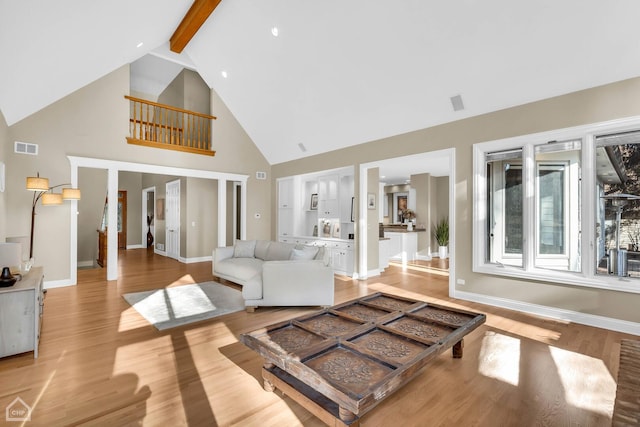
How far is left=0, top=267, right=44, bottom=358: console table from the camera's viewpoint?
102 inches

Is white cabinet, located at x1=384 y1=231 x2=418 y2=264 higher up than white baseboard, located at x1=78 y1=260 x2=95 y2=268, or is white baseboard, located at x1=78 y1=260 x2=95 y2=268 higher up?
white cabinet, located at x1=384 y1=231 x2=418 y2=264

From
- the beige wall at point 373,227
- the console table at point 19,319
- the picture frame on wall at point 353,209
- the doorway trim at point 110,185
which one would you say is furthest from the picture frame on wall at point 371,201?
the console table at point 19,319

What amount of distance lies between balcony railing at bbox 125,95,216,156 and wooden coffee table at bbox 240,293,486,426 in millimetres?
5757

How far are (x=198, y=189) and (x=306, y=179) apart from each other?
314 cm

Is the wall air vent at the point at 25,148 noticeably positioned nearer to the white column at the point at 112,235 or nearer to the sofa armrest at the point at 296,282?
the white column at the point at 112,235

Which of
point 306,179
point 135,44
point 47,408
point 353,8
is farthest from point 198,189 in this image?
point 47,408

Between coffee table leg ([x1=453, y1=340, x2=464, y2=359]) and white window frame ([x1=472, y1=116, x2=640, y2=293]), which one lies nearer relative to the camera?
coffee table leg ([x1=453, y1=340, x2=464, y2=359])

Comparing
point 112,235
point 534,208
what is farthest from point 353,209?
point 112,235

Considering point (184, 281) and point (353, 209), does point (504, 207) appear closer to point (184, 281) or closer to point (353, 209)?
point (353, 209)

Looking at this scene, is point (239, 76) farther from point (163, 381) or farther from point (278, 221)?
point (163, 381)

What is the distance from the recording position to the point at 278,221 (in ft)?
27.0

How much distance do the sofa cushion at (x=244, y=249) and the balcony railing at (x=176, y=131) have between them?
9.11 ft

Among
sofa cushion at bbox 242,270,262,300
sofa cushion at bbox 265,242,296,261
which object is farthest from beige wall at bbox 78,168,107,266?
sofa cushion at bbox 242,270,262,300

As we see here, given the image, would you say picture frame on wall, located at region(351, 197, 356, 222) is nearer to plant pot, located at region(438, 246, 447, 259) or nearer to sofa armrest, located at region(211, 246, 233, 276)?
sofa armrest, located at region(211, 246, 233, 276)
